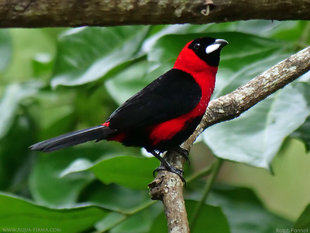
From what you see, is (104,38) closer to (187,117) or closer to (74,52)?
(74,52)

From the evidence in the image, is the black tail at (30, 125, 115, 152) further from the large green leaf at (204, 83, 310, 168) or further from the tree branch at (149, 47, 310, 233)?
the large green leaf at (204, 83, 310, 168)

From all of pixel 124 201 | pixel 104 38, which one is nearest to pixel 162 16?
pixel 104 38

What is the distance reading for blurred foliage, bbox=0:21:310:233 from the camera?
238 cm

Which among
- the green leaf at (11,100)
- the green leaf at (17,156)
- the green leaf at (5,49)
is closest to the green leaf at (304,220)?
the green leaf at (11,100)

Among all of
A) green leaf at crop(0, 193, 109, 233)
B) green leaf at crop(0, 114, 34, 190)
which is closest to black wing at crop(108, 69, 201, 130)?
green leaf at crop(0, 193, 109, 233)

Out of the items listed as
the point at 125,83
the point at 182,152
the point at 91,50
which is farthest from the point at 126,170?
the point at 91,50

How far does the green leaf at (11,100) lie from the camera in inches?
114

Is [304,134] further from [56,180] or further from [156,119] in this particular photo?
[56,180]

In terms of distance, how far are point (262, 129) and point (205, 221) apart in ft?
1.58

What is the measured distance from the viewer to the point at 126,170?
2.52 m

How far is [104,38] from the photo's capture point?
2.93 m

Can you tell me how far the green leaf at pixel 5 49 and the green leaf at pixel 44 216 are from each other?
1.11m

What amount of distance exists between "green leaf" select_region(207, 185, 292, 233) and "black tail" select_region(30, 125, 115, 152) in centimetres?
97

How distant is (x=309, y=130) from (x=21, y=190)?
157 centimetres
